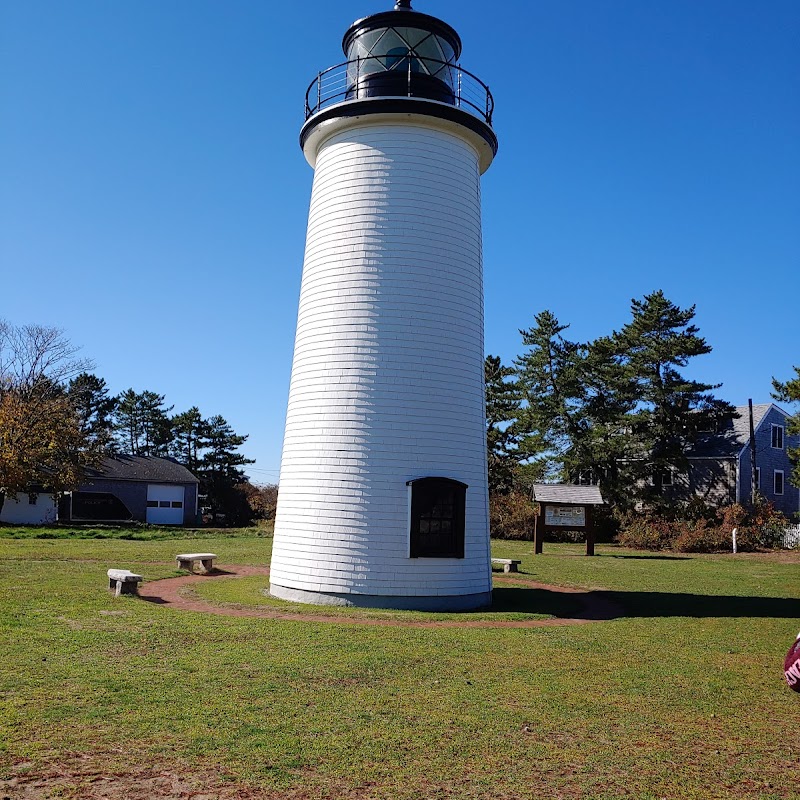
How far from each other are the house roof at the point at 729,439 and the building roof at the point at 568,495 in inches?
521

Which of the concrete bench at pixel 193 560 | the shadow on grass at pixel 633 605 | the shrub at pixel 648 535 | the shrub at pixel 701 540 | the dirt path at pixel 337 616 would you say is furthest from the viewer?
the shrub at pixel 648 535

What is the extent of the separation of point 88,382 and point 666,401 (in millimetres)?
44068

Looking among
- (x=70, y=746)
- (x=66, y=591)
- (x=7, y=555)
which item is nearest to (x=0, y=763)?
(x=70, y=746)

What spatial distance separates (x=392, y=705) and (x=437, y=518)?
19.0 ft

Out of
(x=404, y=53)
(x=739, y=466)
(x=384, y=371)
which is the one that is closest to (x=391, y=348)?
(x=384, y=371)

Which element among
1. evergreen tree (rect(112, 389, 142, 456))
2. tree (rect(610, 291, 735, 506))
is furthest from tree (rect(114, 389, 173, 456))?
tree (rect(610, 291, 735, 506))

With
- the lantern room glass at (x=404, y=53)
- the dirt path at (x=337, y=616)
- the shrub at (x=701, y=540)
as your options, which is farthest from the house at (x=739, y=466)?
the lantern room glass at (x=404, y=53)

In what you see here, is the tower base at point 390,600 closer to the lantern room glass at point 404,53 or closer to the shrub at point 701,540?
the lantern room glass at point 404,53

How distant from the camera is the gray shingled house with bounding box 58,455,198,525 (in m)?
42.4

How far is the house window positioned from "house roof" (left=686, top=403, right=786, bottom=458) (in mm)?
27791

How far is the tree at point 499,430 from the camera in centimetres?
4138

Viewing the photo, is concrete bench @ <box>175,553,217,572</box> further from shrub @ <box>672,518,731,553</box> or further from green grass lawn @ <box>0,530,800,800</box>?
shrub @ <box>672,518,731,553</box>

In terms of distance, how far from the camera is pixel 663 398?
3494 centimetres

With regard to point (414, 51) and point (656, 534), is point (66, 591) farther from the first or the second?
point (656, 534)
